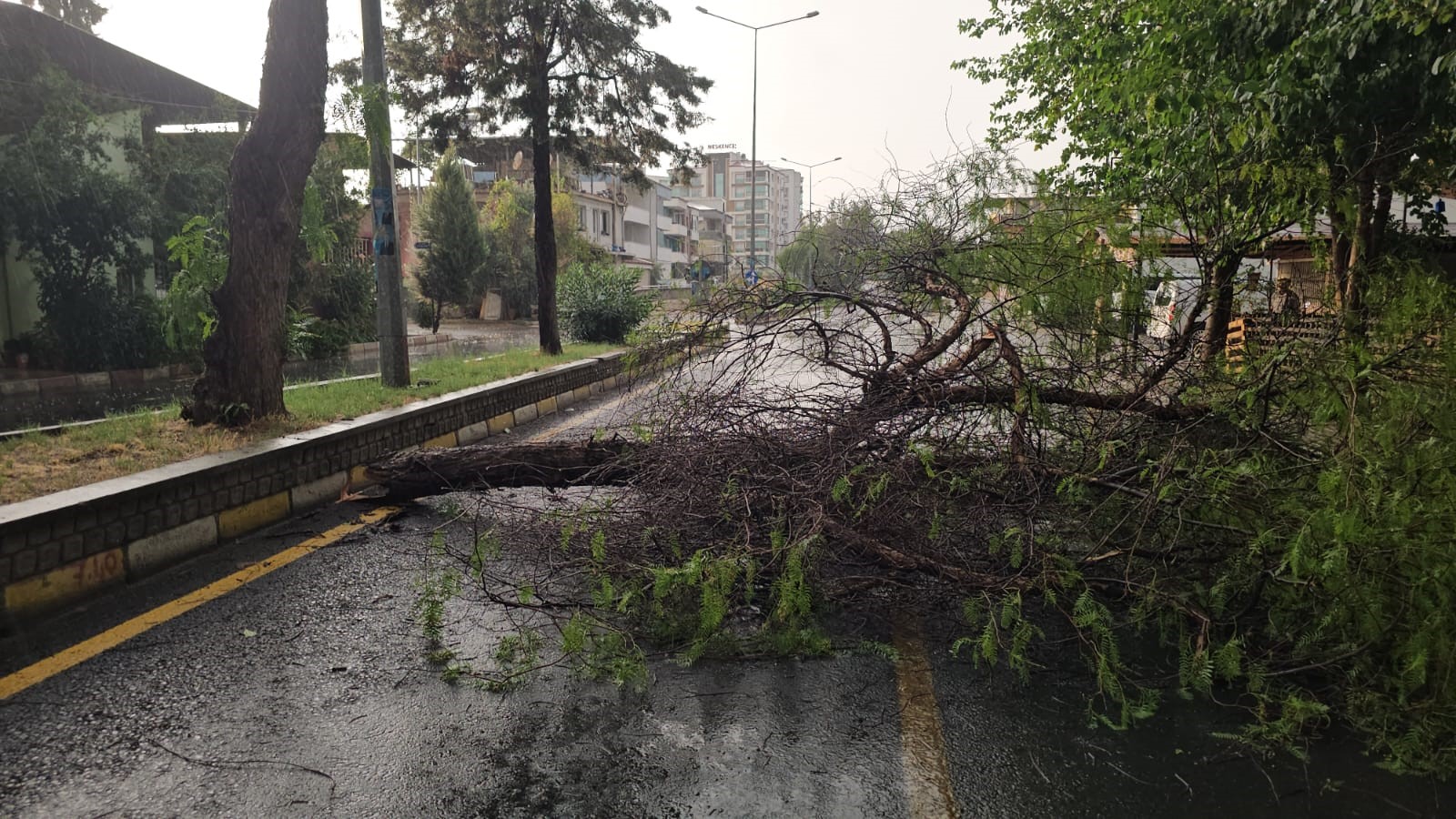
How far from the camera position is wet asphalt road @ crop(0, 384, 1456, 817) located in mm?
2639

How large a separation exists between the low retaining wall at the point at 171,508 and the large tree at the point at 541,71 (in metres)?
8.47

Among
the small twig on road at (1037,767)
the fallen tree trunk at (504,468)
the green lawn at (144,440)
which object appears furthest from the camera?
the fallen tree trunk at (504,468)

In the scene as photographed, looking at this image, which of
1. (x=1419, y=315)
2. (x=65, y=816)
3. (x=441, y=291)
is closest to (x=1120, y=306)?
(x=1419, y=315)

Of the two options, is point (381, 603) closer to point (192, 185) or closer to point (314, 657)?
point (314, 657)

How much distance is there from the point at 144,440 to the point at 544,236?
33.0 ft

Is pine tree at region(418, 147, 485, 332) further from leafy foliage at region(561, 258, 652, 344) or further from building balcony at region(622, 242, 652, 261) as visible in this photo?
building balcony at region(622, 242, 652, 261)

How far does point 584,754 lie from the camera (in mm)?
2908

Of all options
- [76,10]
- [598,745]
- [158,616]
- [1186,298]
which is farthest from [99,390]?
[76,10]

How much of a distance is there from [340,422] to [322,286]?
1373 cm

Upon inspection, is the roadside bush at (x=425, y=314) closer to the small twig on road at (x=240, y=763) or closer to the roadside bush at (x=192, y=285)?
the roadside bush at (x=192, y=285)

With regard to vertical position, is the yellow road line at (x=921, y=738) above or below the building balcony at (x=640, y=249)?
below

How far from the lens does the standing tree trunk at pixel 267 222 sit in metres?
7.00

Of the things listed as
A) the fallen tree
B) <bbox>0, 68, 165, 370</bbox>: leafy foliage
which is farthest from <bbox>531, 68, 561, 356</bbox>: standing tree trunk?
the fallen tree

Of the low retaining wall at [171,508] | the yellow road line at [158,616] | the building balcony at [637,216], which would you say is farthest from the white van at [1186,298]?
the building balcony at [637,216]
